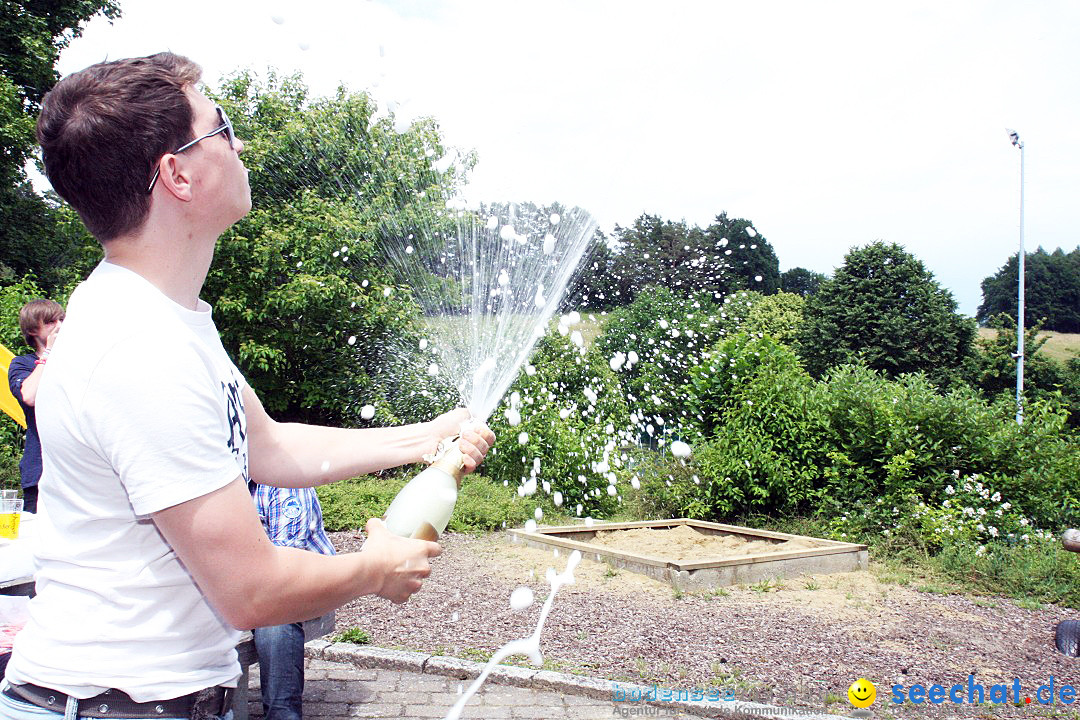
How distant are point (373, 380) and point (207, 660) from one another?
38.1ft

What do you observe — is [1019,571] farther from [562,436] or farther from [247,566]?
[247,566]

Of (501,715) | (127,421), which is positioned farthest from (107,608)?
(501,715)

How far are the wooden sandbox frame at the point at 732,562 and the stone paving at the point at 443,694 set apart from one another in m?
2.30

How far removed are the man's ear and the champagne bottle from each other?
2.35 ft

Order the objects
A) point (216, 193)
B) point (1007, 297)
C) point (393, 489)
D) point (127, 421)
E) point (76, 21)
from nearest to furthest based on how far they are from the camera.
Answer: point (127, 421) < point (216, 193) < point (393, 489) < point (76, 21) < point (1007, 297)

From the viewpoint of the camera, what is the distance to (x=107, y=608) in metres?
1.34

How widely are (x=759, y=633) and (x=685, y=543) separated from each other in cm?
273

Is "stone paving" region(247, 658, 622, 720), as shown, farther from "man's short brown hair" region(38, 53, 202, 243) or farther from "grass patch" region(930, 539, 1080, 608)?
"grass patch" region(930, 539, 1080, 608)

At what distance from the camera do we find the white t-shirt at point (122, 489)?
1253mm

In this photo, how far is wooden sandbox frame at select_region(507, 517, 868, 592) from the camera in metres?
6.76

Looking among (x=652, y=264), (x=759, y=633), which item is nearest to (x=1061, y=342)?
(x=652, y=264)


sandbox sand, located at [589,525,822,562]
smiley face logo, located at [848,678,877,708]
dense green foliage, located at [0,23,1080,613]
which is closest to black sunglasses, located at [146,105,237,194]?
smiley face logo, located at [848,678,877,708]

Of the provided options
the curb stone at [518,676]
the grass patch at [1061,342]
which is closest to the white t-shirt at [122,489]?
the curb stone at [518,676]

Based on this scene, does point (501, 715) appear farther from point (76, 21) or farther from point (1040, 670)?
point (76, 21)
